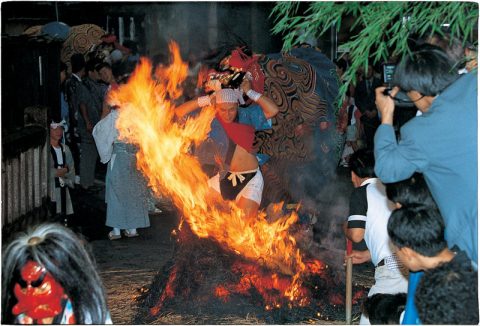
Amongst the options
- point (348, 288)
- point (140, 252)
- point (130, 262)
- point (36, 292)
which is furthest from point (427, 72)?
point (140, 252)

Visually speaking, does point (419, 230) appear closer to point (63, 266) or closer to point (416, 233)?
point (416, 233)

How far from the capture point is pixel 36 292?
3.82m

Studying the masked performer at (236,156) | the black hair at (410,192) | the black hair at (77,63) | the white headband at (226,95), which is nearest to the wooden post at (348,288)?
the black hair at (410,192)

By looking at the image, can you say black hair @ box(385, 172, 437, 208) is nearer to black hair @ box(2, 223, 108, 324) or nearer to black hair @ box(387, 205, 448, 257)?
black hair @ box(387, 205, 448, 257)

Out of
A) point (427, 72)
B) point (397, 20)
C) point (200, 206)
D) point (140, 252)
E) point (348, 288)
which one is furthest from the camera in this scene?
point (140, 252)

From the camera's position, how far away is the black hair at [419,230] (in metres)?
4.14

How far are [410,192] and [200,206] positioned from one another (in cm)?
332

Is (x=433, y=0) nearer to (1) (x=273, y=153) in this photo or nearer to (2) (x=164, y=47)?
(1) (x=273, y=153)

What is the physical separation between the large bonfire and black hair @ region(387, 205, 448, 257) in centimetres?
273

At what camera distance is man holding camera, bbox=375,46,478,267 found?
4.36 m

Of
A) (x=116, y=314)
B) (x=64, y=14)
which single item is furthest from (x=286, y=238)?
(x=64, y=14)

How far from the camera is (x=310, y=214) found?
10.0 meters

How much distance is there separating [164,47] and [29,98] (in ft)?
45.8

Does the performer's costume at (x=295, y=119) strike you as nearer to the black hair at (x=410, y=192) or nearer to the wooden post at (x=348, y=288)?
the wooden post at (x=348, y=288)
